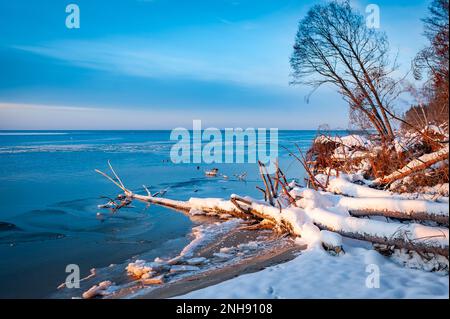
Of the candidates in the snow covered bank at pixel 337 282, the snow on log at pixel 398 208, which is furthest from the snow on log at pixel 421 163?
the snow covered bank at pixel 337 282

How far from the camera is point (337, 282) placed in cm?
387

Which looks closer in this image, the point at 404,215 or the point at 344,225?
the point at 404,215

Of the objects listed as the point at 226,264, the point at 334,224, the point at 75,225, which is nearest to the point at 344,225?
the point at 334,224

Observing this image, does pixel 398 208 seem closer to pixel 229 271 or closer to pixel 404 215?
pixel 404 215

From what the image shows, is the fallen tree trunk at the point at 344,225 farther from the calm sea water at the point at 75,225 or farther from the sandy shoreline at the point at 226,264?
the calm sea water at the point at 75,225

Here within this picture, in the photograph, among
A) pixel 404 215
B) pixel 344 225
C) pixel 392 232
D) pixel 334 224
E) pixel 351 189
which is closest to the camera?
pixel 392 232

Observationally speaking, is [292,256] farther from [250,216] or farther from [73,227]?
[73,227]

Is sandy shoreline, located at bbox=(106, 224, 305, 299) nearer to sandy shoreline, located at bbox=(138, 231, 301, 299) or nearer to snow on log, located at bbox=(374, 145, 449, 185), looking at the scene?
sandy shoreline, located at bbox=(138, 231, 301, 299)

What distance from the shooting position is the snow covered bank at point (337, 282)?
140 inches

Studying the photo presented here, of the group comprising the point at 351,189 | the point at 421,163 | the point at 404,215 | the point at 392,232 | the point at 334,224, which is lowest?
the point at 334,224

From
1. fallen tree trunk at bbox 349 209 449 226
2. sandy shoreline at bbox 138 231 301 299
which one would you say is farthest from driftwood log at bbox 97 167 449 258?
sandy shoreline at bbox 138 231 301 299
